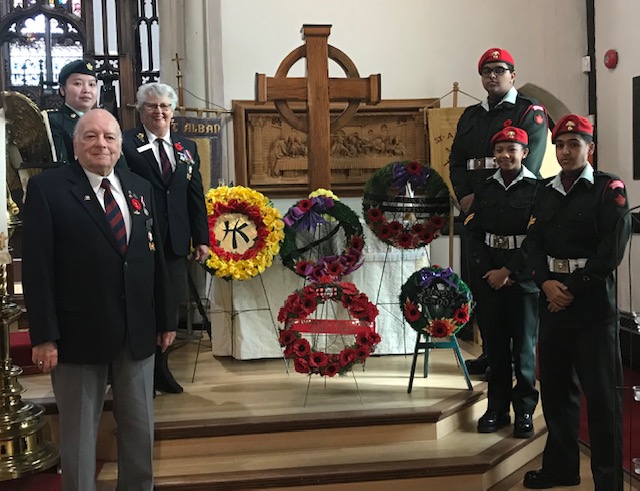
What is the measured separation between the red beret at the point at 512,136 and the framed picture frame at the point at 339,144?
8.99ft

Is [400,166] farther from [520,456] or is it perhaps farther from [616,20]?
[616,20]

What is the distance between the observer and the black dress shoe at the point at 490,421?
12.4 feet

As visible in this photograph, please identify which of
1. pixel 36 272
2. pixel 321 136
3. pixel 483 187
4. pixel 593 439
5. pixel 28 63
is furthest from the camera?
pixel 28 63

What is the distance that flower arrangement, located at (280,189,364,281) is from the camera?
14.1 ft

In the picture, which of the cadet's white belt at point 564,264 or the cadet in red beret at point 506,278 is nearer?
the cadet's white belt at point 564,264

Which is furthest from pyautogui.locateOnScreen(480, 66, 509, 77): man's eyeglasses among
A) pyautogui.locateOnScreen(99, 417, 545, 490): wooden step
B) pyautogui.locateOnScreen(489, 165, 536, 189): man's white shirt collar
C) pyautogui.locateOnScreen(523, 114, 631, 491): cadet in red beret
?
pyautogui.locateOnScreen(99, 417, 545, 490): wooden step

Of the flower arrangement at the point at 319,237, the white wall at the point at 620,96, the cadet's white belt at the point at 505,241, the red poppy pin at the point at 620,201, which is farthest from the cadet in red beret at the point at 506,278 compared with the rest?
the white wall at the point at 620,96

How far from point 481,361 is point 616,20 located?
128 inches

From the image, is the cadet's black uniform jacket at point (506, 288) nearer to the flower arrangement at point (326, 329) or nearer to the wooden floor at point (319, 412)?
the wooden floor at point (319, 412)

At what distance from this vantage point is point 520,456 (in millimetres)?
3738

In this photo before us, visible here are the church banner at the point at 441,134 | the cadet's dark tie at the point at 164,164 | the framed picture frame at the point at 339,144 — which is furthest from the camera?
the framed picture frame at the point at 339,144

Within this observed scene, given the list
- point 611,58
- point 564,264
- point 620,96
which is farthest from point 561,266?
point 611,58

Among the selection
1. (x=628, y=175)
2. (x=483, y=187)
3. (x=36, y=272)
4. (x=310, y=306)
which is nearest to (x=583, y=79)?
(x=628, y=175)

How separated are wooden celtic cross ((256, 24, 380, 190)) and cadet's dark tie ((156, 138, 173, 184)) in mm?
817
